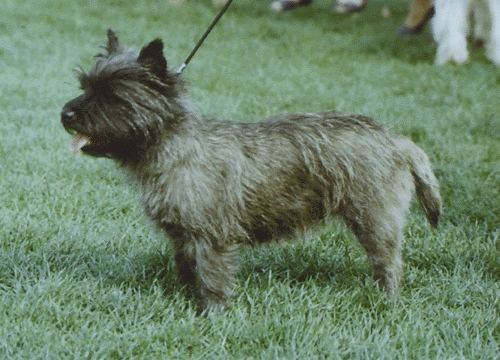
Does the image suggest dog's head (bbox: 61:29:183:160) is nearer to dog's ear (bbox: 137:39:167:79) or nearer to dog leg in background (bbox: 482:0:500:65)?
dog's ear (bbox: 137:39:167:79)

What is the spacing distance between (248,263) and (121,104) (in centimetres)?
124

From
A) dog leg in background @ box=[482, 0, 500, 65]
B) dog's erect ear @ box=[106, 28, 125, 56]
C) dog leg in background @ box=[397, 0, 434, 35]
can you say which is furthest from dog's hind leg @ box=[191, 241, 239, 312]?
dog leg in background @ box=[397, 0, 434, 35]

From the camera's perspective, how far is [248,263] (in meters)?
3.62

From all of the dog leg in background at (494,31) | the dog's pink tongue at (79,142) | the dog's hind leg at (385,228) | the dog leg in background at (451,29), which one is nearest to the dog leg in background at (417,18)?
the dog leg in background at (494,31)

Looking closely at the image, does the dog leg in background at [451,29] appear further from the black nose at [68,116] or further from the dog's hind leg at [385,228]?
the black nose at [68,116]

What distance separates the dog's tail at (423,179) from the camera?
10.7 feet

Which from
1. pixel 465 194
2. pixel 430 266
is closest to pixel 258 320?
pixel 430 266

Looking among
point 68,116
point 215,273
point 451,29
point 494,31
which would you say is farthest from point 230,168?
point 494,31

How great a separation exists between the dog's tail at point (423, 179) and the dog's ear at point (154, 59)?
3.96 feet

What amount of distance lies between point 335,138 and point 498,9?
7.09 meters

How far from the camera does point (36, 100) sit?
6680 millimetres

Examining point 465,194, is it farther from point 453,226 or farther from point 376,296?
point 376,296

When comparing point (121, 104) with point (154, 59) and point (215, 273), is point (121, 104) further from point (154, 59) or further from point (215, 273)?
point (215, 273)

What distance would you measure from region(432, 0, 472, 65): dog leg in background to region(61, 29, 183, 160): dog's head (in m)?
6.89
